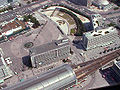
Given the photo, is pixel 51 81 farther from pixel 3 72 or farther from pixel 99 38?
pixel 99 38

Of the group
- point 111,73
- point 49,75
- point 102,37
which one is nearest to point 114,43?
point 102,37

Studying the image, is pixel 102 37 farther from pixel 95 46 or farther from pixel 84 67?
pixel 84 67

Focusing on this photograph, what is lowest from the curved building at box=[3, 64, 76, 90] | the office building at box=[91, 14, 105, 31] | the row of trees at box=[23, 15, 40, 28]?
the curved building at box=[3, 64, 76, 90]

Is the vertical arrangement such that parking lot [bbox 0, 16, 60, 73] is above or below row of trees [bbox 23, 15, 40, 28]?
below

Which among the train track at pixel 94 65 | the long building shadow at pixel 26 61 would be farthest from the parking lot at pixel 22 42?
the train track at pixel 94 65

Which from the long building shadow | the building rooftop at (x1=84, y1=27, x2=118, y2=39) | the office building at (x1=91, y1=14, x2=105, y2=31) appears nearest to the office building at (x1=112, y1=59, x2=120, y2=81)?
the building rooftop at (x1=84, y1=27, x2=118, y2=39)

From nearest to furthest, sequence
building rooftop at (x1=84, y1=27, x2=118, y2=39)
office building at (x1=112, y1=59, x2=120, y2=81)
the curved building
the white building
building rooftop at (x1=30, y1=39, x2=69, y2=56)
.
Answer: the curved building
office building at (x1=112, y1=59, x2=120, y2=81)
building rooftop at (x1=30, y1=39, x2=69, y2=56)
the white building
building rooftop at (x1=84, y1=27, x2=118, y2=39)

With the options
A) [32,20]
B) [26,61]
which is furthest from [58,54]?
[32,20]

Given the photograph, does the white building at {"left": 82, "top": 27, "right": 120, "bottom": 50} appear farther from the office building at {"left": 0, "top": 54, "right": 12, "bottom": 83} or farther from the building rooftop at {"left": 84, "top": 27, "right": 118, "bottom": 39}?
the office building at {"left": 0, "top": 54, "right": 12, "bottom": 83}
